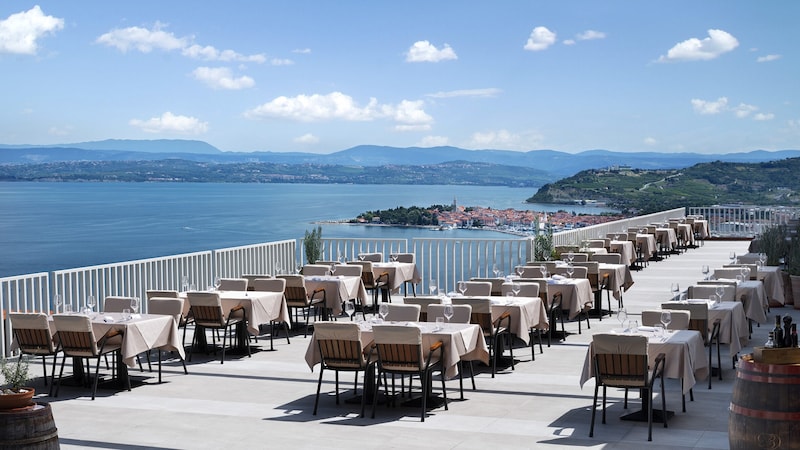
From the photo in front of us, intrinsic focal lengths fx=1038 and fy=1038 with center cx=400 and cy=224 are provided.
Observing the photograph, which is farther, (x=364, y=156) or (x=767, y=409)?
(x=364, y=156)

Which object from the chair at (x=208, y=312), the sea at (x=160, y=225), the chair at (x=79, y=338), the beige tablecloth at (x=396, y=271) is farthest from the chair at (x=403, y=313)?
the sea at (x=160, y=225)

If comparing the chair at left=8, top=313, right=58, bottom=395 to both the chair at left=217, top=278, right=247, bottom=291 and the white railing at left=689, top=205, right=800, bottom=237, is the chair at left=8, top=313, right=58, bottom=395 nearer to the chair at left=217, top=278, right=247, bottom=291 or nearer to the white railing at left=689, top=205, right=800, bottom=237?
the chair at left=217, top=278, right=247, bottom=291

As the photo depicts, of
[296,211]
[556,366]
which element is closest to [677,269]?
[556,366]

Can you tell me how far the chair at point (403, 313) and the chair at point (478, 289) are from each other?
92.7 inches

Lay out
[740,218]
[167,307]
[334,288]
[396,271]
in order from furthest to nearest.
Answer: [740,218] → [396,271] → [334,288] → [167,307]

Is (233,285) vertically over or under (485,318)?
over

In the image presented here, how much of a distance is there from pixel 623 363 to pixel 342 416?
260cm

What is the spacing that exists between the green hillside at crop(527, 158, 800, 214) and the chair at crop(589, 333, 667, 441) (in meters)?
32.1

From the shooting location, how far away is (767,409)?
6621mm

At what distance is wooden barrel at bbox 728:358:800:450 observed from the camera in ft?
21.5

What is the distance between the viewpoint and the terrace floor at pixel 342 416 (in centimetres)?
851

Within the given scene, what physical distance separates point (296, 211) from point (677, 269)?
232 ft

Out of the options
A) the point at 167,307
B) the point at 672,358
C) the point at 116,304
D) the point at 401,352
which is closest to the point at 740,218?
the point at 167,307

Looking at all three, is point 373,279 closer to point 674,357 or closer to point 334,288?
point 334,288
